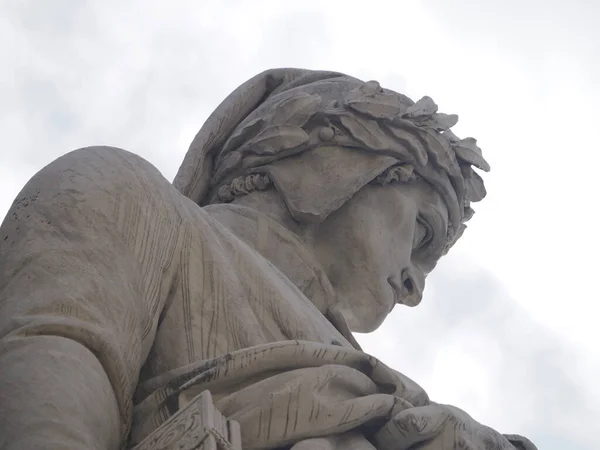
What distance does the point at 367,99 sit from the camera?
20.6 ft

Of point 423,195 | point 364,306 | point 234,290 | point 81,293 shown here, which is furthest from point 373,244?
point 81,293

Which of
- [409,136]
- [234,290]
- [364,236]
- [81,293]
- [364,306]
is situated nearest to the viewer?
[81,293]

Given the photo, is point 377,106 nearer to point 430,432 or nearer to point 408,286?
point 408,286

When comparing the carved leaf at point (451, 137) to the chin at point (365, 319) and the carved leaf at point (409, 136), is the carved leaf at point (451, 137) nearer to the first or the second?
the carved leaf at point (409, 136)

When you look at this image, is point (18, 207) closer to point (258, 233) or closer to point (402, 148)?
point (258, 233)

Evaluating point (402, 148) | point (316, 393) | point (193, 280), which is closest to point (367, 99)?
point (402, 148)

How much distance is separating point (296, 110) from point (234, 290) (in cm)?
157

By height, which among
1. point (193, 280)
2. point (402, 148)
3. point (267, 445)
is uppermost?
point (402, 148)

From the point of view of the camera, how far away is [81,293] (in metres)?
4.17

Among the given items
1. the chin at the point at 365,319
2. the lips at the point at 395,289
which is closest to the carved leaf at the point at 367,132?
the lips at the point at 395,289

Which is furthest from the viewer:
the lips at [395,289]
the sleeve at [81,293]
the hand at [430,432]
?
the lips at [395,289]

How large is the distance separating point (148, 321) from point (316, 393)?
2.01 feet

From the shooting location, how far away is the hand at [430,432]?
4.43 metres

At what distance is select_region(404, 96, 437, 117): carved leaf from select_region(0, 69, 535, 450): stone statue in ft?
0.04
